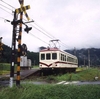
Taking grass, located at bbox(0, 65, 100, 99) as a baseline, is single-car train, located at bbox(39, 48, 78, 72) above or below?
above

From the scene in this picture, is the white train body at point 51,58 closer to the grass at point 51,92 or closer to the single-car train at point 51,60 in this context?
the single-car train at point 51,60

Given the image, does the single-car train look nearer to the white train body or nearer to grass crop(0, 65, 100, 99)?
the white train body

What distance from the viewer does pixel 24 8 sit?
41.0 feet

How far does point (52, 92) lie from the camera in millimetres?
10172

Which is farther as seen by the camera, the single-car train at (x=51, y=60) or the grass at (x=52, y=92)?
the single-car train at (x=51, y=60)

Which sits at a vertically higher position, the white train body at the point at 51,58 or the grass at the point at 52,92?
the white train body at the point at 51,58

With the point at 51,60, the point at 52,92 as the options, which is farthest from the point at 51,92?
the point at 51,60

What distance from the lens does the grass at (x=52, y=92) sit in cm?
938

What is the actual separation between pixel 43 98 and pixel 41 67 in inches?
626

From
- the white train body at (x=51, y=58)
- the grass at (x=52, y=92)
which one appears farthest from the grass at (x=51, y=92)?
the white train body at (x=51, y=58)

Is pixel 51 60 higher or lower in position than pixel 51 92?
higher

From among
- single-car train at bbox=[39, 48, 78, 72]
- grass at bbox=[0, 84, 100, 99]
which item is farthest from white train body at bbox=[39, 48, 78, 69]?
grass at bbox=[0, 84, 100, 99]

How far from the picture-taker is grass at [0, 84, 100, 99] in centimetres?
938

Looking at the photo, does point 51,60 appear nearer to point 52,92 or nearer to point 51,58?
point 51,58
